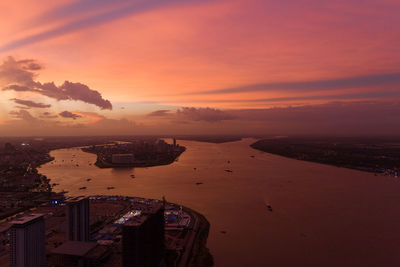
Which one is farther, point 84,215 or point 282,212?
point 282,212

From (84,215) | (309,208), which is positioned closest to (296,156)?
(309,208)

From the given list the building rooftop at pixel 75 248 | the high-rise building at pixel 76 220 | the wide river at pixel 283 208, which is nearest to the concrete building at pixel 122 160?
the wide river at pixel 283 208

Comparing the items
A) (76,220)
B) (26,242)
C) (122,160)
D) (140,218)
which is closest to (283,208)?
(140,218)

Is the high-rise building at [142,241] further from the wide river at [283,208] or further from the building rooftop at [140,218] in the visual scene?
the wide river at [283,208]

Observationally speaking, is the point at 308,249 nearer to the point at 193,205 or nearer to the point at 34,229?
the point at 193,205

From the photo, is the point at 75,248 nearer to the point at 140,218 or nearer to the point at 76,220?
the point at 76,220

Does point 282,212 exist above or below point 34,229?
below

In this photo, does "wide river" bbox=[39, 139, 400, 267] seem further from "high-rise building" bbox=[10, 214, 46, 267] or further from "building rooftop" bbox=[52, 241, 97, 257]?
"high-rise building" bbox=[10, 214, 46, 267]

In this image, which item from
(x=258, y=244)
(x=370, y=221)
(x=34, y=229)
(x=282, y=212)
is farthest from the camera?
(x=282, y=212)
